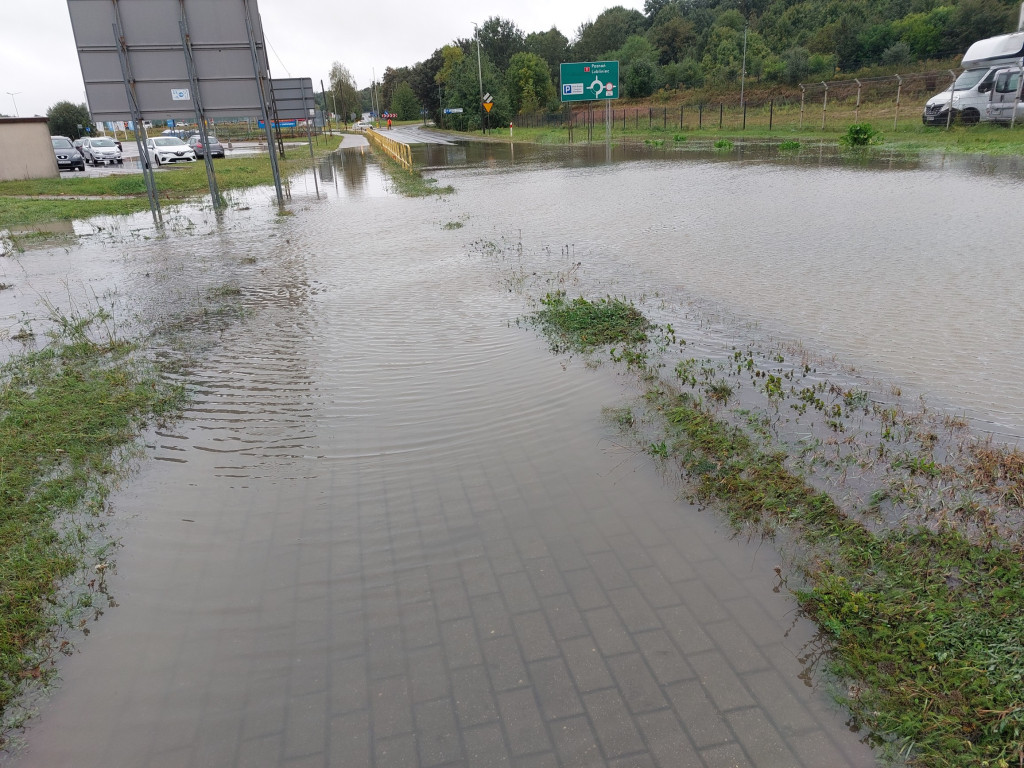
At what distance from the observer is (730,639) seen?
10.7 ft

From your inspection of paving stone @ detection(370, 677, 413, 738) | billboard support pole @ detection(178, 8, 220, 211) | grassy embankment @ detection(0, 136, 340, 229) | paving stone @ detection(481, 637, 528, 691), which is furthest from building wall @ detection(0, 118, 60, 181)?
paving stone @ detection(481, 637, 528, 691)

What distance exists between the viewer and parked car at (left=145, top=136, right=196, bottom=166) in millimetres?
33688

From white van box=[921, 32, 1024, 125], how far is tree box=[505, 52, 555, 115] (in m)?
46.1

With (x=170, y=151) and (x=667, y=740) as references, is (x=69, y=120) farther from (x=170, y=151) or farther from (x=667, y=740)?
(x=667, y=740)

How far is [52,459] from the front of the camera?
4.95m

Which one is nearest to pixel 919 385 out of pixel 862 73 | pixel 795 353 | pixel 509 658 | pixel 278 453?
pixel 795 353

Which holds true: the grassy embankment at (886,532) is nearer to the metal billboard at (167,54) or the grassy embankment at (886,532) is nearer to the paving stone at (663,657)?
the paving stone at (663,657)

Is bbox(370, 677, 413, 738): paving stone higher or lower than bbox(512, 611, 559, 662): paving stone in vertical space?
lower

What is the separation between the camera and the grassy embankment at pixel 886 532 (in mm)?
2744

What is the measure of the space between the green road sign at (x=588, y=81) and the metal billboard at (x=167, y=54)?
27.0m

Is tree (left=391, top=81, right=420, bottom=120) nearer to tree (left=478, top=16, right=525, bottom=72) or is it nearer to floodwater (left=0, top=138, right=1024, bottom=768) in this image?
tree (left=478, top=16, right=525, bottom=72)

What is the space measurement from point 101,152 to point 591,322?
133 ft

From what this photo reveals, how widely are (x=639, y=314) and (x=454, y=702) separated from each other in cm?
555

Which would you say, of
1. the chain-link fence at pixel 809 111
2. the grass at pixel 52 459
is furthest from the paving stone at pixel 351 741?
the chain-link fence at pixel 809 111
